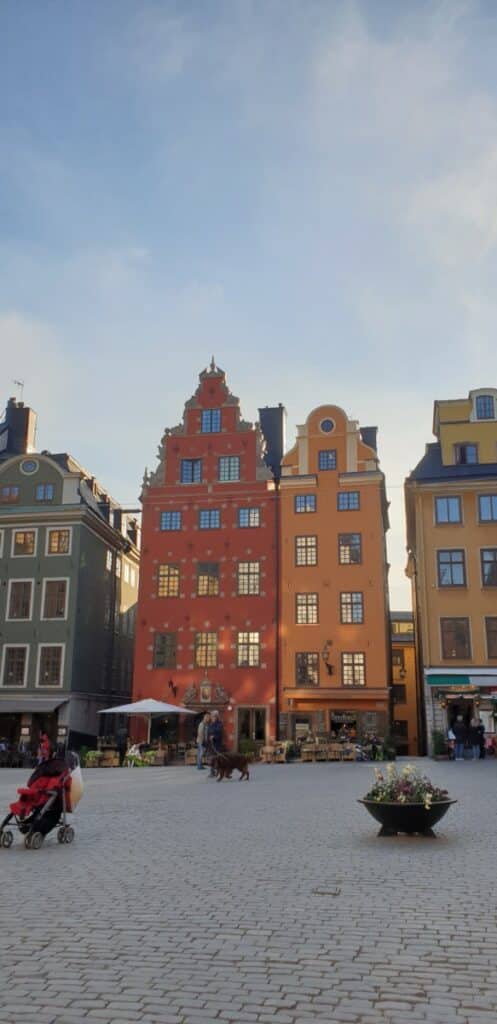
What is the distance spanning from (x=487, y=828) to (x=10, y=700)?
32175 mm

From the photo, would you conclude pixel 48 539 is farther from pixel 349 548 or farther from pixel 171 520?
pixel 349 548

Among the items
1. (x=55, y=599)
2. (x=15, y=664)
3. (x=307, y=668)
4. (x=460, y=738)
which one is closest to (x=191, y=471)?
(x=55, y=599)

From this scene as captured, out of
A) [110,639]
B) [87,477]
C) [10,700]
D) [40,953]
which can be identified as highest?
[87,477]

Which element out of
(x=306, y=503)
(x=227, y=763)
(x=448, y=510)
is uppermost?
(x=306, y=503)

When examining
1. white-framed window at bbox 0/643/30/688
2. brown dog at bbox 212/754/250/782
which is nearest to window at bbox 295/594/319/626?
white-framed window at bbox 0/643/30/688

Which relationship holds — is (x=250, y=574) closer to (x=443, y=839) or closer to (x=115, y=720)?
(x=115, y=720)

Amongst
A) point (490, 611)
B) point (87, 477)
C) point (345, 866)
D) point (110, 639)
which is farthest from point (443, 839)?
point (87, 477)

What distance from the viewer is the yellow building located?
119 feet

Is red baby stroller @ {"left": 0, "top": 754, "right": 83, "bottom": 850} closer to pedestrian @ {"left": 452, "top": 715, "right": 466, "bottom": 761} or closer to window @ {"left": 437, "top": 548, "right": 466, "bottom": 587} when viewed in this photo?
pedestrian @ {"left": 452, "top": 715, "right": 466, "bottom": 761}

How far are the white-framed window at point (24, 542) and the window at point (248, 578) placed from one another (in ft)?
36.1

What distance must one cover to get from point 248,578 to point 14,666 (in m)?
12.5

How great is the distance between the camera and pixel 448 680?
3628cm

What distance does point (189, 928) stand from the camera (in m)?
6.98

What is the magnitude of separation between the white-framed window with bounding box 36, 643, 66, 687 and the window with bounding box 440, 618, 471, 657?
1809 centimetres
